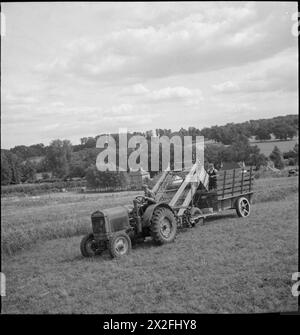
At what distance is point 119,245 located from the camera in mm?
7973

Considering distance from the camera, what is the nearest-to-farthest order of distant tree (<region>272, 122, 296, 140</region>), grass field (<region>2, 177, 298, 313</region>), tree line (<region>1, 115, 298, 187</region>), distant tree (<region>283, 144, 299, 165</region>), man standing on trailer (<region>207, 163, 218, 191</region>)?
grass field (<region>2, 177, 298, 313</region>) < tree line (<region>1, 115, 298, 187</region>) < distant tree (<region>272, 122, 296, 140</region>) < man standing on trailer (<region>207, 163, 218, 191</region>) < distant tree (<region>283, 144, 299, 165</region>)

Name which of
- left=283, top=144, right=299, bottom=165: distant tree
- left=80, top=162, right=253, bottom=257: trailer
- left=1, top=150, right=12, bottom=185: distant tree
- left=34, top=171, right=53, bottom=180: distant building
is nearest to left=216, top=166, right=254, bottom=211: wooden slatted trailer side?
left=80, top=162, right=253, bottom=257: trailer

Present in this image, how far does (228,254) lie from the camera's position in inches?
270

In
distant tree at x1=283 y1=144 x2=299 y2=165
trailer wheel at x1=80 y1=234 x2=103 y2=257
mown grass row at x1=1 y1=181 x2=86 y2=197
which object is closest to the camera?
trailer wheel at x1=80 y1=234 x2=103 y2=257

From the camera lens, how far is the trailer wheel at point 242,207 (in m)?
11.1

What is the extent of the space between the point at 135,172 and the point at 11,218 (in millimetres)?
4347

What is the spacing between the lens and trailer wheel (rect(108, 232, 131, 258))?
7.75 meters

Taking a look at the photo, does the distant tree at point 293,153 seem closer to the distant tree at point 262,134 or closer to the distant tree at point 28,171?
the distant tree at point 262,134

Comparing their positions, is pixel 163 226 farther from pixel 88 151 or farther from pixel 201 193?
pixel 201 193

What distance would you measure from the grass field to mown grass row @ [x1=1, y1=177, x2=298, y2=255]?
A: 3 cm

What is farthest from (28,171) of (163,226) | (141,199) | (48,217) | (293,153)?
(293,153)

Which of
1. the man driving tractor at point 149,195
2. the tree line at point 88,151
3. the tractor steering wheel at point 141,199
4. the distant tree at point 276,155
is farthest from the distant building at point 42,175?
the distant tree at point 276,155

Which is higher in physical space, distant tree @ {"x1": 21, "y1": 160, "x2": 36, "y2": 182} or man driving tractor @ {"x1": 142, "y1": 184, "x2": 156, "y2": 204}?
distant tree @ {"x1": 21, "y1": 160, "x2": 36, "y2": 182}

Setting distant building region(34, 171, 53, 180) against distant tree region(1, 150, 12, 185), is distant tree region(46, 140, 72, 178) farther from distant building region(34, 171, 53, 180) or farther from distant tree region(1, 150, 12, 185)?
distant tree region(1, 150, 12, 185)
